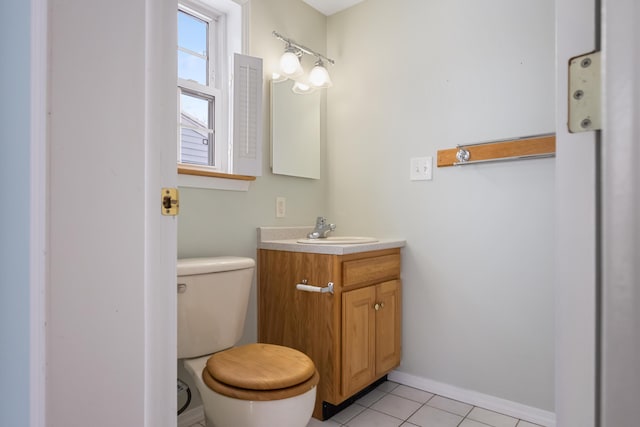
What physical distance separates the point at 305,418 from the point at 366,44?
2.11 m

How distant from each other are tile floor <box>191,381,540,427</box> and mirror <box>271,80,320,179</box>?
134 cm

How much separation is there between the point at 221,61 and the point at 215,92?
0.62 feet

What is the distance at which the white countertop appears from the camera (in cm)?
173

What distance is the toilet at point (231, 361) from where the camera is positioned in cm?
120

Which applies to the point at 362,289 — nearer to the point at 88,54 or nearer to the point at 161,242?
the point at 161,242

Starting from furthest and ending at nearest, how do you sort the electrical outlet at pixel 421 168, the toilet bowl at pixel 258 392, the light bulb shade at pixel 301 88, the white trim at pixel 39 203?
the light bulb shade at pixel 301 88 → the electrical outlet at pixel 421 168 → the toilet bowl at pixel 258 392 → the white trim at pixel 39 203

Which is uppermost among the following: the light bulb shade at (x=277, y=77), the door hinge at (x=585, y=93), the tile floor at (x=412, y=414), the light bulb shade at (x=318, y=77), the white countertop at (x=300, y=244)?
the light bulb shade at (x=318, y=77)

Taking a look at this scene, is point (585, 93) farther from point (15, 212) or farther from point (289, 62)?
point (289, 62)

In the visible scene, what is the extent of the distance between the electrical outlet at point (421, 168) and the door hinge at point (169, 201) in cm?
166

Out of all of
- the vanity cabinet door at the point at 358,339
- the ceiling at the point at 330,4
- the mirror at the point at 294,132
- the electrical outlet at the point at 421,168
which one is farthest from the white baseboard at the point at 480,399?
the ceiling at the point at 330,4

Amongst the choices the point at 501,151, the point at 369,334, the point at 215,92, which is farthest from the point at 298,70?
the point at 369,334

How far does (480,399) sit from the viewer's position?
189cm

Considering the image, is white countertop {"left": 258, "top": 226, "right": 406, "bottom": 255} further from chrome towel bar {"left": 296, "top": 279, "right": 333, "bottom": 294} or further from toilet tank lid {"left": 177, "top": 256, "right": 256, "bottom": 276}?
toilet tank lid {"left": 177, "top": 256, "right": 256, "bottom": 276}

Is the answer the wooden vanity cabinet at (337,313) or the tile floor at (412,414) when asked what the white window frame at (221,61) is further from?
the tile floor at (412,414)
